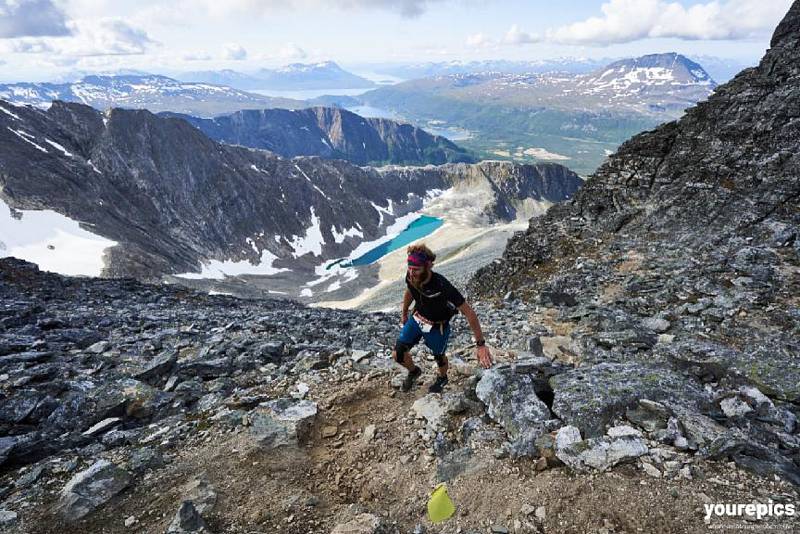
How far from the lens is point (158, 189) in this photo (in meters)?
140

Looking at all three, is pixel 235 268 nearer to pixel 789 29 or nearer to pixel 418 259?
pixel 789 29

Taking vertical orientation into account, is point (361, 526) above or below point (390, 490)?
above

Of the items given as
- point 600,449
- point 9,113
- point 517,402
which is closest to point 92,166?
point 9,113

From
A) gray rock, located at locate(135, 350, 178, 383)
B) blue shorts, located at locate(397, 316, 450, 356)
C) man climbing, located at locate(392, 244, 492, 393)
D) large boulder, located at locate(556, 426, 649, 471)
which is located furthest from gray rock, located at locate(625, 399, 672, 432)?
gray rock, located at locate(135, 350, 178, 383)

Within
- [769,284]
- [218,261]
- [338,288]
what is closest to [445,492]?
[769,284]

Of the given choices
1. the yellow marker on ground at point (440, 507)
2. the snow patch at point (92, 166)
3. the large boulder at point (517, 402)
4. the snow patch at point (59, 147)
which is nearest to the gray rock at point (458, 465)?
the yellow marker on ground at point (440, 507)

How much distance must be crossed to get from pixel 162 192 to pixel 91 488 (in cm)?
15241

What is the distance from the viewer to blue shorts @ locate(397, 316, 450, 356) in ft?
32.4

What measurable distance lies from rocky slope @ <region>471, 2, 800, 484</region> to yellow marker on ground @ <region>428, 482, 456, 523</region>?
2707mm

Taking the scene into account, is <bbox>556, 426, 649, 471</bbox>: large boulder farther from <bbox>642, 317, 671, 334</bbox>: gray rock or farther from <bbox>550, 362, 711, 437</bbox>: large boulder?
<bbox>642, 317, 671, 334</bbox>: gray rock

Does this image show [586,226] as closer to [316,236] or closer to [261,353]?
[261,353]

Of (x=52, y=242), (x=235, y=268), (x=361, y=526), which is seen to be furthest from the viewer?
(x=235, y=268)

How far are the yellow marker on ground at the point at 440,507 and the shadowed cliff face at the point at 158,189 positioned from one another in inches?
3521

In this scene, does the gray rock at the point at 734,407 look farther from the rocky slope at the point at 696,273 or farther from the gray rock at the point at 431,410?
the gray rock at the point at 431,410
